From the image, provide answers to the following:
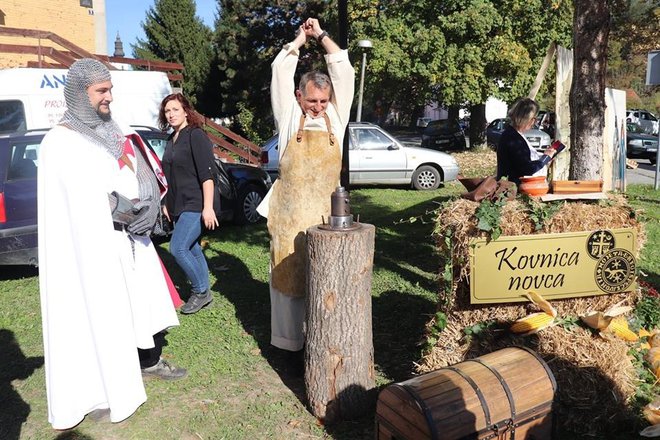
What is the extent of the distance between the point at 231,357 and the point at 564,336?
7.90 ft

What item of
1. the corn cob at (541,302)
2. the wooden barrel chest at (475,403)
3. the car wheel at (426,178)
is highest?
the car wheel at (426,178)

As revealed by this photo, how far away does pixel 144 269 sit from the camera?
Answer: 366 cm

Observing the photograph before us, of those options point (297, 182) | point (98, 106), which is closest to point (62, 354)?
point (98, 106)

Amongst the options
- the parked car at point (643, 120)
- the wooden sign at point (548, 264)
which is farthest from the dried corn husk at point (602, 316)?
the parked car at point (643, 120)

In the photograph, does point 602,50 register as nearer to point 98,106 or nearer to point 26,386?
point 98,106

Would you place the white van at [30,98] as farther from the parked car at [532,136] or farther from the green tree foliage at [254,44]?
the green tree foliage at [254,44]

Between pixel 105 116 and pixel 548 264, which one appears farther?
pixel 548 264

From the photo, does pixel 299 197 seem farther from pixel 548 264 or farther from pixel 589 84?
pixel 589 84

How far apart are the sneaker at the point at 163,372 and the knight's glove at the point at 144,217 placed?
1093mm

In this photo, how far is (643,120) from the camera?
27016 mm

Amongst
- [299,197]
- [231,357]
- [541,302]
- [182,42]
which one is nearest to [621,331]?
[541,302]

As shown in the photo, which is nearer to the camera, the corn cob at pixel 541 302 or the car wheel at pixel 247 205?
the corn cob at pixel 541 302

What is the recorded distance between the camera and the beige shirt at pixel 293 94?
12.4 feet

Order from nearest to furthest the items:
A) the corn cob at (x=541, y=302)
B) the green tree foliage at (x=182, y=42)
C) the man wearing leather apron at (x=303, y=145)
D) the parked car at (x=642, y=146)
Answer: the corn cob at (x=541, y=302)
the man wearing leather apron at (x=303, y=145)
the parked car at (x=642, y=146)
the green tree foliage at (x=182, y=42)
